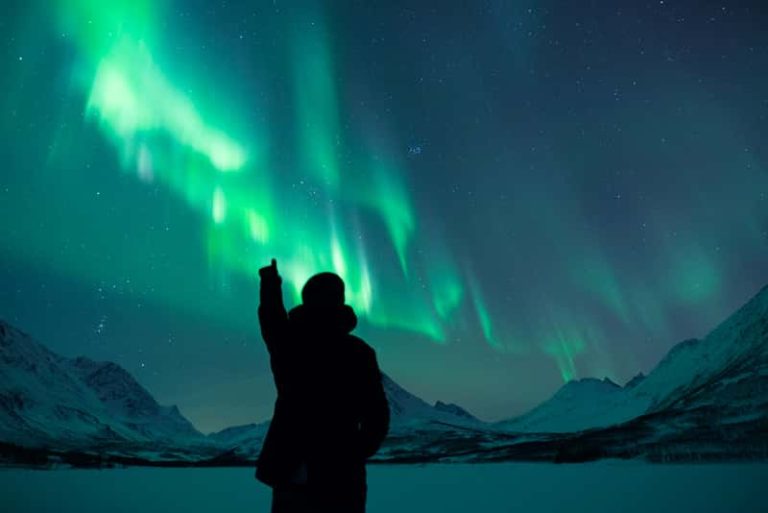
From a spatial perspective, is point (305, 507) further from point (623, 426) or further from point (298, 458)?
point (623, 426)

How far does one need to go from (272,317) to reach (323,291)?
36 cm

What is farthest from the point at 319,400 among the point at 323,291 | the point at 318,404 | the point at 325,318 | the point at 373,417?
the point at 323,291

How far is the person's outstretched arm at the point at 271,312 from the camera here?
3139mm

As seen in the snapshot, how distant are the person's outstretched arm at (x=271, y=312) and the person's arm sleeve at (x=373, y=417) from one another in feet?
1.77

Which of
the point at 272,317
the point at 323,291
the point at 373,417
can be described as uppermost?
the point at 323,291

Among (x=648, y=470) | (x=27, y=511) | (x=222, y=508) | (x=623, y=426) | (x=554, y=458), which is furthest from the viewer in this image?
(x=623, y=426)

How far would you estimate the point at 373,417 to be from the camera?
3203mm

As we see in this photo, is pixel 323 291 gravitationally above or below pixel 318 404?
above

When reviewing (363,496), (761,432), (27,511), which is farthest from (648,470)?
(761,432)

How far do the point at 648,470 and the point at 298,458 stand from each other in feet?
155

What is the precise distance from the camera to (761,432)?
6772 inches

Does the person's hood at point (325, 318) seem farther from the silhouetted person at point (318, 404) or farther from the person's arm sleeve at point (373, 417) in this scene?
the person's arm sleeve at point (373, 417)

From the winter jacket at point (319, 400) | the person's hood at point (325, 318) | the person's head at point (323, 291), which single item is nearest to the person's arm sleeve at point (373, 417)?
the winter jacket at point (319, 400)

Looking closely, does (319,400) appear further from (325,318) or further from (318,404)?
(325,318)
